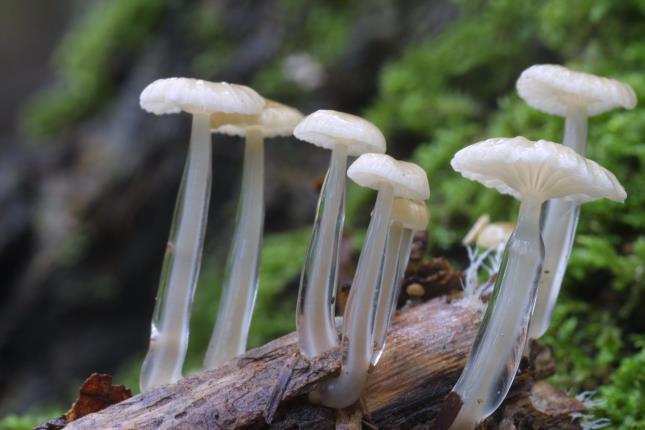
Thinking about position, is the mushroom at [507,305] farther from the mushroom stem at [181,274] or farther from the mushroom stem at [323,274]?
the mushroom stem at [181,274]

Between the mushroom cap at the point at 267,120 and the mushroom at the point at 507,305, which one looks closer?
the mushroom at the point at 507,305

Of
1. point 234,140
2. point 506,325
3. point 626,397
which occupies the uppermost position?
point 234,140

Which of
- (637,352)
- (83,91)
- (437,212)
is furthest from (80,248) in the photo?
(637,352)

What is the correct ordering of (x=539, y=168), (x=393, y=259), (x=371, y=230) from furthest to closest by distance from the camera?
(x=393, y=259) < (x=371, y=230) < (x=539, y=168)

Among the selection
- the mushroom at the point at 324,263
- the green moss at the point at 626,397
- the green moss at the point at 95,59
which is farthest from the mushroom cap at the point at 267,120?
the green moss at the point at 95,59

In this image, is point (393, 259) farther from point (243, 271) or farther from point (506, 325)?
point (243, 271)

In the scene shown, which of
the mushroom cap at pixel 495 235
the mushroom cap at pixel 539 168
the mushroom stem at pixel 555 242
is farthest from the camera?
the mushroom cap at pixel 495 235

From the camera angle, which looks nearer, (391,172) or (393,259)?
(391,172)

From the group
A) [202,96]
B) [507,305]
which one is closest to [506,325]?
[507,305]
